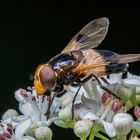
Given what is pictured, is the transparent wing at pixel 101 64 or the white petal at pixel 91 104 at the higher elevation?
the transparent wing at pixel 101 64

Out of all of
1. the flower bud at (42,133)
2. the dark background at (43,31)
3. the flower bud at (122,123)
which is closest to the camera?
the flower bud at (122,123)

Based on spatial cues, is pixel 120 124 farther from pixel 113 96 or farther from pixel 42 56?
pixel 42 56

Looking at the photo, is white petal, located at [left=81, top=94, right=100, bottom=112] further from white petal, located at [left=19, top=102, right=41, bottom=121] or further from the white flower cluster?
white petal, located at [left=19, top=102, right=41, bottom=121]

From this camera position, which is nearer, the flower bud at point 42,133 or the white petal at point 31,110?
the flower bud at point 42,133

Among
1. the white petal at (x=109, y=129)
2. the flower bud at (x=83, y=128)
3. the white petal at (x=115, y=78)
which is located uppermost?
the white petal at (x=115, y=78)

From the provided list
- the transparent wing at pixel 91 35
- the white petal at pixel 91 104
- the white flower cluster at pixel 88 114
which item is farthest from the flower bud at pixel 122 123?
the transparent wing at pixel 91 35

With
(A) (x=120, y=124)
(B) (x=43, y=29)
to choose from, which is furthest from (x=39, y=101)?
(B) (x=43, y=29)

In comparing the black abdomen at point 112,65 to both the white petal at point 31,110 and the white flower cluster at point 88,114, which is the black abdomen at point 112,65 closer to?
the white flower cluster at point 88,114

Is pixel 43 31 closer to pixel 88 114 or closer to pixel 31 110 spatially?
pixel 31 110
